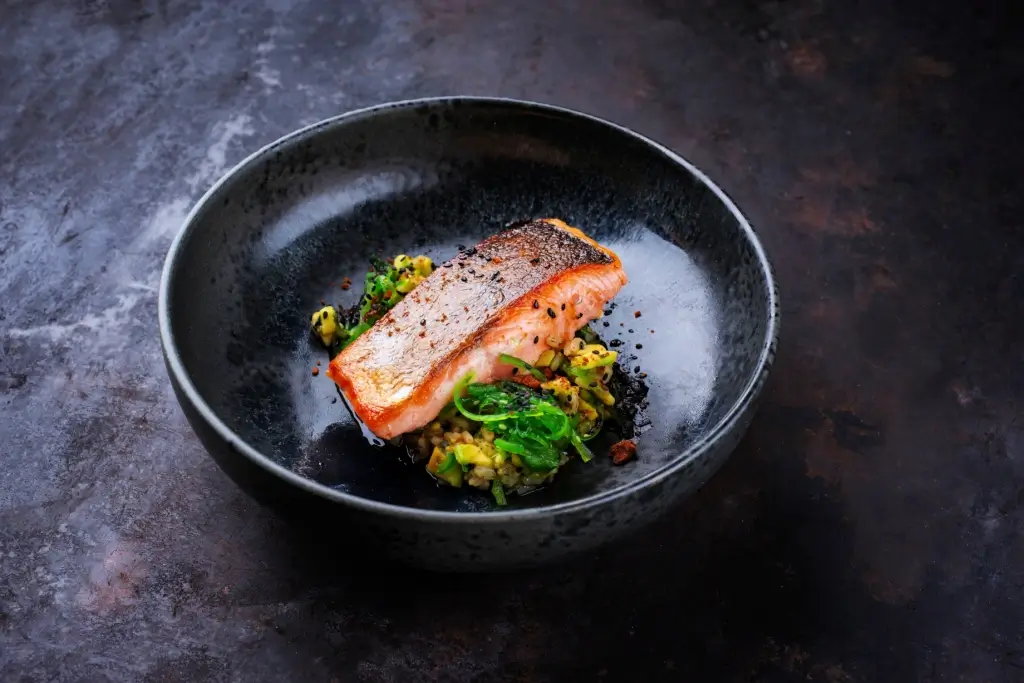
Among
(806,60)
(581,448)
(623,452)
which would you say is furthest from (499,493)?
(806,60)

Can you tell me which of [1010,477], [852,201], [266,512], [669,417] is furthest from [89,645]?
[852,201]

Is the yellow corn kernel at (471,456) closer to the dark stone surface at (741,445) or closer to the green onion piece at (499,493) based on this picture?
the green onion piece at (499,493)

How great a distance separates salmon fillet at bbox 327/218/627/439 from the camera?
8.62 feet

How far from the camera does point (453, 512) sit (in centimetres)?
211

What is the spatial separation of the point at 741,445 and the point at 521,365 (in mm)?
796

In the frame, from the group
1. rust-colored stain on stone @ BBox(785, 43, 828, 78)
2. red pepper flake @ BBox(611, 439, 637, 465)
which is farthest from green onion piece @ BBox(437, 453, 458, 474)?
rust-colored stain on stone @ BBox(785, 43, 828, 78)

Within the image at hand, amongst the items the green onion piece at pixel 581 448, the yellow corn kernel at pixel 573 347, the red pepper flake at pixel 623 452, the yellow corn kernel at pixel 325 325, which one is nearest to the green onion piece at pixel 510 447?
the green onion piece at pixel 581 448

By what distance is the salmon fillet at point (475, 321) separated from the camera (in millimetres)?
2627

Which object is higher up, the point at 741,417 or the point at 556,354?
the point at 741,417

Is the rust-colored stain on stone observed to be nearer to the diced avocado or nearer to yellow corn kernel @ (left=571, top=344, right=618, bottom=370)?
yellow corn kernel @ (left=571, top=344, right=618, bottom=370)

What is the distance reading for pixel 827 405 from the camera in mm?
3133

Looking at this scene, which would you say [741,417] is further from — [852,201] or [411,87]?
[411,87]

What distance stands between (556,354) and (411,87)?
80.4 inches

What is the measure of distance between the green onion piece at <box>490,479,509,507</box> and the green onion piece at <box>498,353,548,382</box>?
0.39 metres
